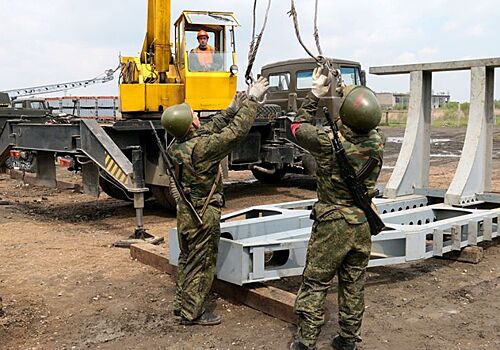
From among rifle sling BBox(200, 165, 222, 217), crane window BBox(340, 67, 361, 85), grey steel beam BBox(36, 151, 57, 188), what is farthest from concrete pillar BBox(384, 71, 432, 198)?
crane window BBox(340, 67, 361, 85)

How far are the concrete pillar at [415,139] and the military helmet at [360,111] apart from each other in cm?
375

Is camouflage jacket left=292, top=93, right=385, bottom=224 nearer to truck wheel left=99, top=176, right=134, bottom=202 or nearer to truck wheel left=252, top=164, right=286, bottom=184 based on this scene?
truck wheel left=99, top=176, right=134, bottom=202

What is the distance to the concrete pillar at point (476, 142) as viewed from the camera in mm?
7016

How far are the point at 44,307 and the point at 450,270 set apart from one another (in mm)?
3792

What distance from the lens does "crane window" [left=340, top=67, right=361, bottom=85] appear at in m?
12.7

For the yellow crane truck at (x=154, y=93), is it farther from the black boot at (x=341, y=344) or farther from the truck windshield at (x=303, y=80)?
the black boot at (x=341, y=344)

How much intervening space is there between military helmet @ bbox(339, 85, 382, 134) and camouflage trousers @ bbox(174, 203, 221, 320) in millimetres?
1319

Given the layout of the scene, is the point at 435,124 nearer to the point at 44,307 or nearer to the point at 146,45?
the point at 146,45

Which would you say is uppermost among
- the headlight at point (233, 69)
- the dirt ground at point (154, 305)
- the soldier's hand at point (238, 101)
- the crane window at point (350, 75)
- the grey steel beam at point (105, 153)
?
the crane window at point (350, 75)

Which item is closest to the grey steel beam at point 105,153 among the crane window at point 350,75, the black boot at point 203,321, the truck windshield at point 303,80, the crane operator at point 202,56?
the crane operator at point 202,56

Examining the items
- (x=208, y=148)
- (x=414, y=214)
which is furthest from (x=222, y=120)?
(x=414, y=214)

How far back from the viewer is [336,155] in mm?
3840

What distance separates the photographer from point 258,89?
4.45 m

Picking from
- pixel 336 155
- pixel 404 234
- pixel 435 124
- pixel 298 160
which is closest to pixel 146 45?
pixel 298 160
